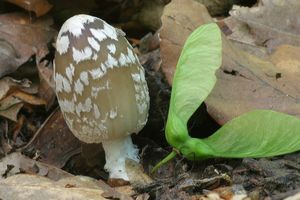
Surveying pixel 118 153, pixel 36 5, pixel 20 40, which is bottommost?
pixel 118 153

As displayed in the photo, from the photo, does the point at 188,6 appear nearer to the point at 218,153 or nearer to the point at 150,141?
the point at 150,141

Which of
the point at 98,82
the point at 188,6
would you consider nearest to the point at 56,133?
the point at 98,82

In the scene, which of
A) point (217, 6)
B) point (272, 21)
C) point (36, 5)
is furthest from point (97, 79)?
point (217, 6)

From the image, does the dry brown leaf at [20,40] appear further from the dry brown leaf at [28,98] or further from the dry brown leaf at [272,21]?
the dry brown leaf at [272,21]

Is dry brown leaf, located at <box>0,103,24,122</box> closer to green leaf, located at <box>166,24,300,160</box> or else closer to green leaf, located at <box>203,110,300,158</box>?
green leaf, located at <box>166,24,300,160</box>

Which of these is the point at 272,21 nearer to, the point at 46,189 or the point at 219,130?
the point at 219,130
